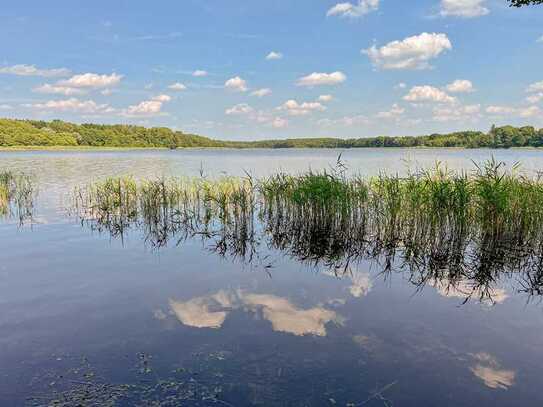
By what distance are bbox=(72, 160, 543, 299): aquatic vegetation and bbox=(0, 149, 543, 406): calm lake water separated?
2.62ft

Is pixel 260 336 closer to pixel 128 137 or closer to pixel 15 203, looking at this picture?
pixel 15 203

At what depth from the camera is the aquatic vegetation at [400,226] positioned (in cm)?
958

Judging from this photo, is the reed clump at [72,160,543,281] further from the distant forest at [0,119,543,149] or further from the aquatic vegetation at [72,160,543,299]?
the distant forest at [0,119,543,149]

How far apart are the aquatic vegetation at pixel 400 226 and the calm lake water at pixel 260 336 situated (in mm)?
797

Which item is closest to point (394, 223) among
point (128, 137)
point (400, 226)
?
point (400, 226)

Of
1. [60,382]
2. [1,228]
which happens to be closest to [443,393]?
[60,382]

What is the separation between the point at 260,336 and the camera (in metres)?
5.97

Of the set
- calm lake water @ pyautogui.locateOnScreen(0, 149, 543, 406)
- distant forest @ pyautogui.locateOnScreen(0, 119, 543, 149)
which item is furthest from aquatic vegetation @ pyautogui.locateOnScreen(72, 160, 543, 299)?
distant forest @ pyautogui.locateOnScreen(0, 119, 543, 149)

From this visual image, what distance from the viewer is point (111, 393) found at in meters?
4.54

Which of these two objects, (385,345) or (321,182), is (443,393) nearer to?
(385,345)

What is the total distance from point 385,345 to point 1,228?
12.9 metres

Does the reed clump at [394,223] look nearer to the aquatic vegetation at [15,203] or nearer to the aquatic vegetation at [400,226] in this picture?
the aquatic vegetation at [400,226]

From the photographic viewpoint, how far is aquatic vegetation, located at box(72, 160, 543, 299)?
9578mm

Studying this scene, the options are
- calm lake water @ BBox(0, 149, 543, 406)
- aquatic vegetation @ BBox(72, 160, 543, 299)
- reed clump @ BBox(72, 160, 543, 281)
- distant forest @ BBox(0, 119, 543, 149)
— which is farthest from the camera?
distant forest @ BBox(0, 119, 543, 149)
